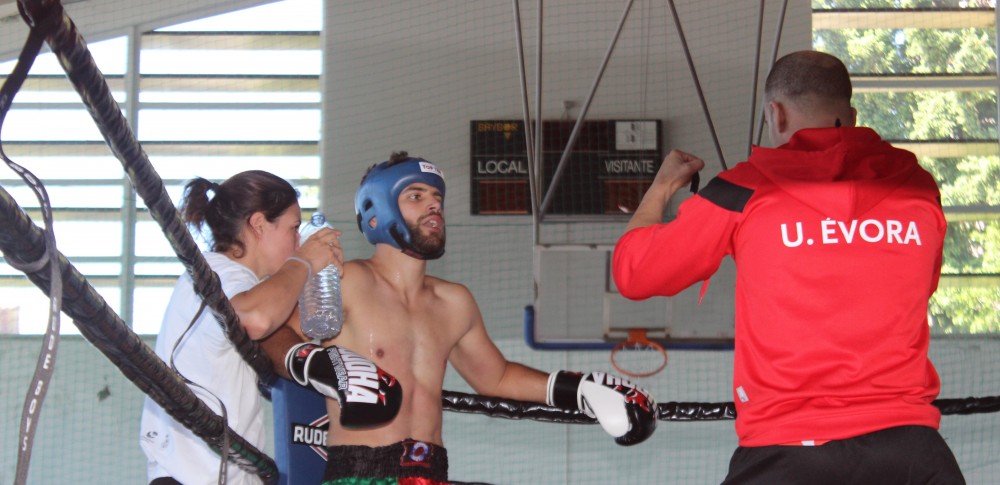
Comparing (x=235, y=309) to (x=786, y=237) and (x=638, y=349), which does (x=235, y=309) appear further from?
(x=638, y=349)

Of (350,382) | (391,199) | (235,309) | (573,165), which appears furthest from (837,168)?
Answer: (573,165)

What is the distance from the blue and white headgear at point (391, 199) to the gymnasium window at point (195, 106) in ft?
17.2

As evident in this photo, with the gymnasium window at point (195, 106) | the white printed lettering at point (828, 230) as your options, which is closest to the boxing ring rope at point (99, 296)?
the white printed lettering at point (828, 230)

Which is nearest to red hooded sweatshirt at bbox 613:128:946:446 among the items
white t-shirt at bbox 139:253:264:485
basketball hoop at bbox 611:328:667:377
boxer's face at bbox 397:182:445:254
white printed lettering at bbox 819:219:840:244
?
white printed lettering at bbox 819:219:840:244

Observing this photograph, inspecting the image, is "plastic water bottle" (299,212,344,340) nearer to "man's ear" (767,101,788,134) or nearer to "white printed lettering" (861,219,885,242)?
"man's ear" (767,101,788,134)

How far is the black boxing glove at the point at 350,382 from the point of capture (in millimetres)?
2174

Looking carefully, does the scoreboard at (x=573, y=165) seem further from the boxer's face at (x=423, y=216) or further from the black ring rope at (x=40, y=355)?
the black ring rope at (x=40, y=355)

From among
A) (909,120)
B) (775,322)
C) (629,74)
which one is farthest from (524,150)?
(775,322)

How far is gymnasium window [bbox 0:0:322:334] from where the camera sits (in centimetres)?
813

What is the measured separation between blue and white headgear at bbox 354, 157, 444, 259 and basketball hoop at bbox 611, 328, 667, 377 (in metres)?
4.03

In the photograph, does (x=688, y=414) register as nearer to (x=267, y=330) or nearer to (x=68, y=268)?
(x=267, y=330)

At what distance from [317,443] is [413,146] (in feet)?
→ 17.6

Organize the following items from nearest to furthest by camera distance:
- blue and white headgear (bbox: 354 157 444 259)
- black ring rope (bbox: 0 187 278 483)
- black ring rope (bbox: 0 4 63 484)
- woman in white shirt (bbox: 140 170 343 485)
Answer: black ring rope (bbox: 0 4 63 484), black ring rope (bbox: 0 187 278 483), woman in white shirt (bbox: 140 170 343 485), blue and white headgear (bbox: 354 157 444 259)

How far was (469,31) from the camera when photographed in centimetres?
810
